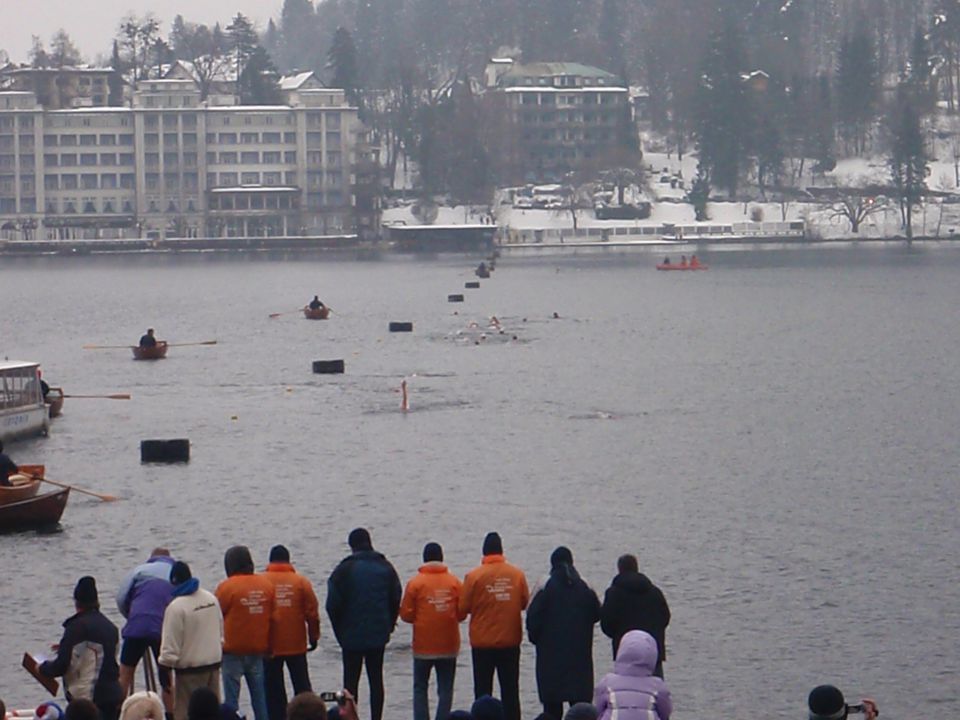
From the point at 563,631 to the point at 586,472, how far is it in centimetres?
2602

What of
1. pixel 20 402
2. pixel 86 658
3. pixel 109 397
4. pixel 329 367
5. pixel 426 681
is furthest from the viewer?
pixel 329 367

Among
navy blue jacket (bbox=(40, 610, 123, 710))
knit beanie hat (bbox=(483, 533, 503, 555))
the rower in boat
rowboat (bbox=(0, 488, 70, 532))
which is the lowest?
rowboat (bbox=(0, 488, 70, 532))

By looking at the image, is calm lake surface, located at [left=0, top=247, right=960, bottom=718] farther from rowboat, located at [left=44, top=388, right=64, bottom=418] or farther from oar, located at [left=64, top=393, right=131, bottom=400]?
oar, located at [left=64, top=393, right=131, bottom=400]

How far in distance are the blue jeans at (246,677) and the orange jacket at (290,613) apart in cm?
29

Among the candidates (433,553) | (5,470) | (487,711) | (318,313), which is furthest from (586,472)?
(318,313)

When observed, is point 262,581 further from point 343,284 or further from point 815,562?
point 343,284

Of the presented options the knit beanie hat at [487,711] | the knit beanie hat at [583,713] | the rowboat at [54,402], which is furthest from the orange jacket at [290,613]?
the rowboat at [54,402]

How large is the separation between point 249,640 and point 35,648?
957 centimetres

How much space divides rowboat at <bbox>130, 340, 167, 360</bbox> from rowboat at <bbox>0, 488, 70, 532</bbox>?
41.2m

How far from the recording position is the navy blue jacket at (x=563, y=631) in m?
19.4

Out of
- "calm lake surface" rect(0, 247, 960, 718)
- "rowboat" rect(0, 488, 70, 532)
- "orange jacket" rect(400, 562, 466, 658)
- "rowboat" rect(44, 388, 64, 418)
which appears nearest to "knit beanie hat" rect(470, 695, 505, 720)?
"orange jacket" rect(400, 562, 466, 658)

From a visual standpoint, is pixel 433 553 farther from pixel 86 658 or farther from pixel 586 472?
pixel 586 472

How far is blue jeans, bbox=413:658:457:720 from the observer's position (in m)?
20.4

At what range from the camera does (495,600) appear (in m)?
19.7
